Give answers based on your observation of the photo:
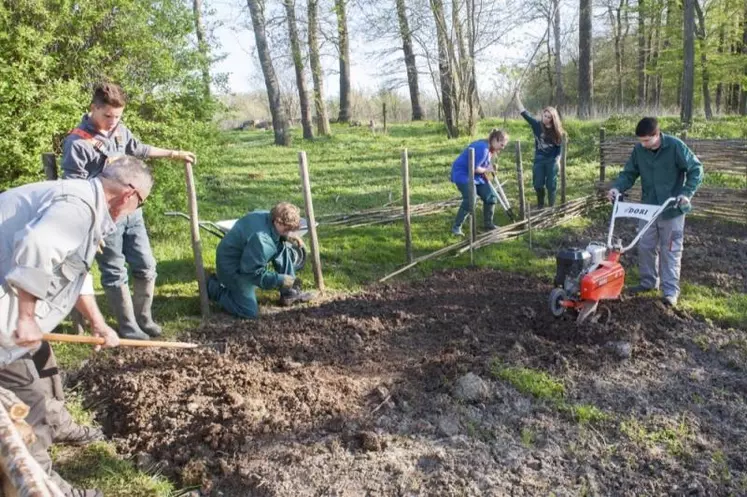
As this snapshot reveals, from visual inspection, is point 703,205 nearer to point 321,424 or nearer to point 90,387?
point 321,424

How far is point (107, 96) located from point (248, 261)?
1785mm

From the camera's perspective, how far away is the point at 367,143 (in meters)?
→ 15.6

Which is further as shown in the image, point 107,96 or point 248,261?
point 248,261

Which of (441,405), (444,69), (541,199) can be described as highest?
(444,69)

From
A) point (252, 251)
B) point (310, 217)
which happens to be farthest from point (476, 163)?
point (252, 251)

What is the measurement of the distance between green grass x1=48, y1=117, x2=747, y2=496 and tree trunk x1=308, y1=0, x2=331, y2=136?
1.93 metres

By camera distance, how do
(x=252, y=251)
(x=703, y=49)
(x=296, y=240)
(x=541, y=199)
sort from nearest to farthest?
(x=252, y=251) < (x=296, y=240) < (x=541, y=199) < (x=703, y=49)

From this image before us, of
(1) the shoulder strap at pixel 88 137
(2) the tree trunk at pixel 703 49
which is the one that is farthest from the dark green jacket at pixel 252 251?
(2) the tree trunk at pixel 703 49

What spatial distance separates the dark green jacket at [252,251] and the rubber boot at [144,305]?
0.72 metres

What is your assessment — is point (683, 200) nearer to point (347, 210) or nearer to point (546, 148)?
point (546, 148)

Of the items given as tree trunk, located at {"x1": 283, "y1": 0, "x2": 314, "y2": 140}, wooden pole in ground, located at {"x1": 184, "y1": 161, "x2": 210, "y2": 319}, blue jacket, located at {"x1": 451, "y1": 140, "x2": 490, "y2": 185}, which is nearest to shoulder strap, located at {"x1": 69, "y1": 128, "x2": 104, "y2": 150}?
wooden pole in ground, located at {"x1": 184, "y1": 161, "x2": 210, "y2": 319}

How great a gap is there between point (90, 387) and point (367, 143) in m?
12.4

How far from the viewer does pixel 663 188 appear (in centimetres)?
534

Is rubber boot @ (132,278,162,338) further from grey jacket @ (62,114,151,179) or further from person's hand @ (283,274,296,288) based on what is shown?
person's hand @ (283,274,296,288)
